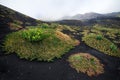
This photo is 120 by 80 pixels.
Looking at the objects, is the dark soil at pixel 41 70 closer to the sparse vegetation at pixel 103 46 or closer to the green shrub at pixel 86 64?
the green shrub at pixel 86 64

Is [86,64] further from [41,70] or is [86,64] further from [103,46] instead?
[103,46]

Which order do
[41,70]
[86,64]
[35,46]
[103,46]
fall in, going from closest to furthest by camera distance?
[41,70]
[86,64]
[35,46]
[103,46]

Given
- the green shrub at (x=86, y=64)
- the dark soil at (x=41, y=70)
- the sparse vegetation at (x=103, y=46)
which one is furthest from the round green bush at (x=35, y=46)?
the sparse vegetation at (x=103, y=46)

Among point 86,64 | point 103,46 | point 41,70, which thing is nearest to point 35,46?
point 41,70

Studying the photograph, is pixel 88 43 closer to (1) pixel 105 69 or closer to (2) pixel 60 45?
(2) pixel 60 45

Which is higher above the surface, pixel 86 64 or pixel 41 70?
pixel 41 70

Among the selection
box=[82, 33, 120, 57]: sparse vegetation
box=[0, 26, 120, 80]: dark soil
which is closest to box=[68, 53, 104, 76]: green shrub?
box=[0, 26, 120, 80]: dark soil
